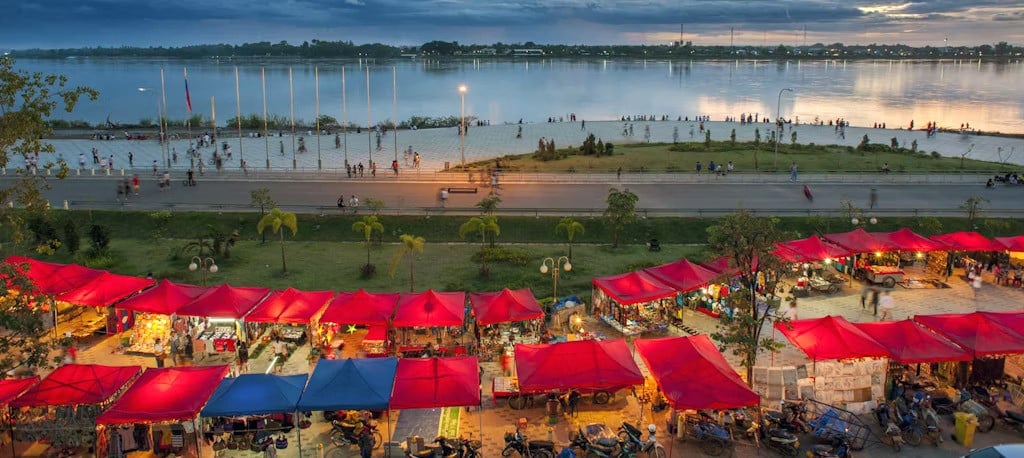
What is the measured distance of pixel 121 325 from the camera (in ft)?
74.6

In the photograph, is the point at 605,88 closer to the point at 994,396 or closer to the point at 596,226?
the point at 596,226

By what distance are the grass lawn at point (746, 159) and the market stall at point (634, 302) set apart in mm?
25152

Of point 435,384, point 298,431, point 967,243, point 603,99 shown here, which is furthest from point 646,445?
point 603,99

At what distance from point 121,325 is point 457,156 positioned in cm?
3586

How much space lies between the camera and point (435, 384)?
16.3 meters

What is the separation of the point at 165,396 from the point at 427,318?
301 inches

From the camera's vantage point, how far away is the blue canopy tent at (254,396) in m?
15.5

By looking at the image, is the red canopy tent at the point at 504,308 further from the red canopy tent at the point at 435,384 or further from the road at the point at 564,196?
the road at the point at 564,196

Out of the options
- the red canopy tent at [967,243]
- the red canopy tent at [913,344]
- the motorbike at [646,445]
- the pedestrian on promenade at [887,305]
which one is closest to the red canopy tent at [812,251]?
the pedestrian on promenade at [887,305]

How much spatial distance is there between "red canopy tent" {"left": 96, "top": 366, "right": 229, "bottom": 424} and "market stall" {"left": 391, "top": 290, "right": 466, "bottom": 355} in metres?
5.87

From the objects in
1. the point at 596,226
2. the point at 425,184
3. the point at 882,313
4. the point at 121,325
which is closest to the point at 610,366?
the point at 882,313

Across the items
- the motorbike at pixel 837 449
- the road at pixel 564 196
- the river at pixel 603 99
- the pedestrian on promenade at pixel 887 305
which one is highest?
the river at pixel 603 99

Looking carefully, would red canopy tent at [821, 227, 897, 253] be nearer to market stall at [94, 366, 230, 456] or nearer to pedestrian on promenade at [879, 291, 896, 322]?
pedestrian on promenade at [879, 291, 896, 322]

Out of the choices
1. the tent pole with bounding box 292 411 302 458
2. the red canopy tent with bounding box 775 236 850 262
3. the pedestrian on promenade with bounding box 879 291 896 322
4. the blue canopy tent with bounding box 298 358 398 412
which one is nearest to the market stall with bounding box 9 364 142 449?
the tent pole with bounding box 292 411 302 458
